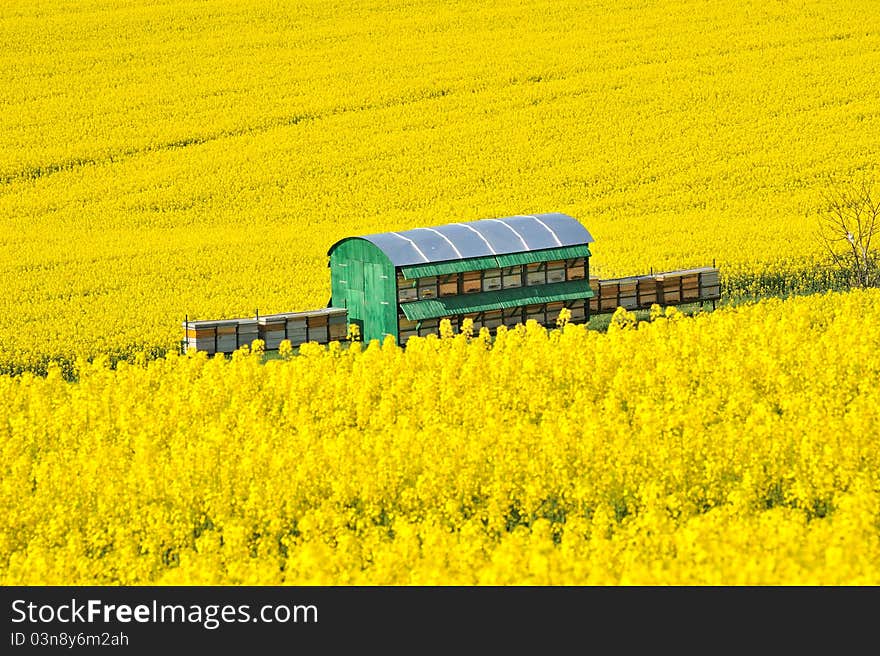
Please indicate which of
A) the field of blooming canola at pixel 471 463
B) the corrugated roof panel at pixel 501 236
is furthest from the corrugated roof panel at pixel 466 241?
the field of blooming canola at pixel 471 463

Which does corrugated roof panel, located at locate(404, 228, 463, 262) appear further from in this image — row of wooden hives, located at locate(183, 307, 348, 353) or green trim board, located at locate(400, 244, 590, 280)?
row of wooden hives, located at locate(183, 307, 348, 353)

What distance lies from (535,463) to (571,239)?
1902 centimetres

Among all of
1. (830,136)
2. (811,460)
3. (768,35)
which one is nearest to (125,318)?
(811,460)

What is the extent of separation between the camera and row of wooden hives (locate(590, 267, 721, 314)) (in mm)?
44250

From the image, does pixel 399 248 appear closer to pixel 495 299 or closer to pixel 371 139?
pixel 495 299

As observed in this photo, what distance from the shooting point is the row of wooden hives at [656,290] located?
145 feet

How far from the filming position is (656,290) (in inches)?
1767

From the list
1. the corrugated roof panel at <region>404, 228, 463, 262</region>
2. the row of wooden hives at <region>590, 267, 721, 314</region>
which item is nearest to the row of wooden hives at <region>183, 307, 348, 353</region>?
the corrugated roof panel at <region>404, 228, 463, 262</region>

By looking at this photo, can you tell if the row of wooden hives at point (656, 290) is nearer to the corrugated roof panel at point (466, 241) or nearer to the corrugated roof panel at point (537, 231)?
the corrugated roof panel at point (537, 231)

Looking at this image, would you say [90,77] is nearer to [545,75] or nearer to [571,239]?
[545,75]

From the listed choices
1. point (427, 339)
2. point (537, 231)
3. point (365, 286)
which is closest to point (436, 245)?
point (365, 286)

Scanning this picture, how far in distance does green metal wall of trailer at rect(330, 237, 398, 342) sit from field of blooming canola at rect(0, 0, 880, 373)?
4010 mm

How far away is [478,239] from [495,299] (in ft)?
5.57

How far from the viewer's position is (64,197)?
63094 mm
